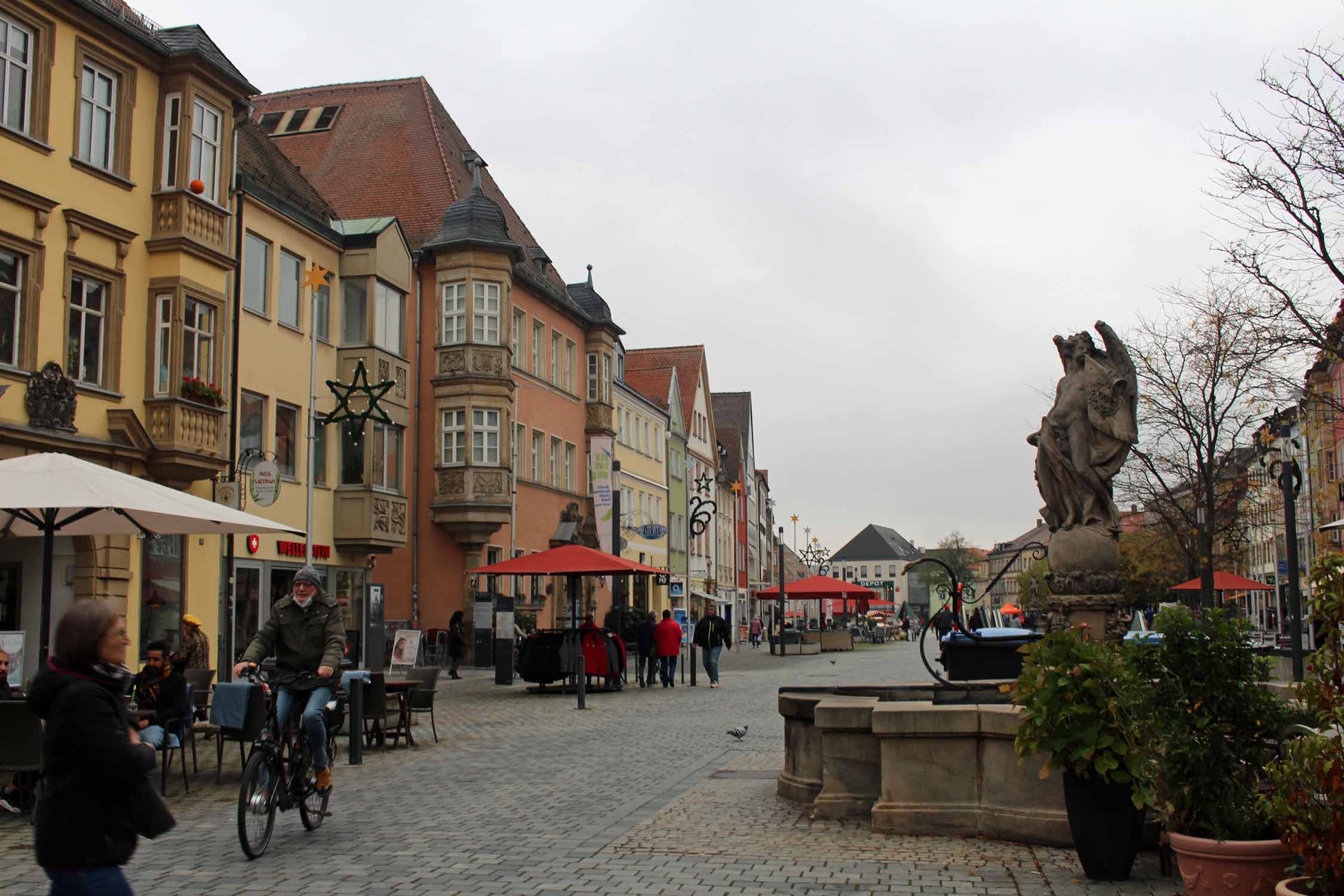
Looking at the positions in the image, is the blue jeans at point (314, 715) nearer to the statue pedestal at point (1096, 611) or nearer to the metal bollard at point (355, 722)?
the metal bollard at point (355, 722)

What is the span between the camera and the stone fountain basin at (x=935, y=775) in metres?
8.53

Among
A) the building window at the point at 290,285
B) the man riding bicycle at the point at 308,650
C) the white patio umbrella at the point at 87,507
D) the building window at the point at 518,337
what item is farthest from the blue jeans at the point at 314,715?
the building window at the point at 518,337

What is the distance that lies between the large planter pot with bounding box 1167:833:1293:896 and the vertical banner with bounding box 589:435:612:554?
117 ft

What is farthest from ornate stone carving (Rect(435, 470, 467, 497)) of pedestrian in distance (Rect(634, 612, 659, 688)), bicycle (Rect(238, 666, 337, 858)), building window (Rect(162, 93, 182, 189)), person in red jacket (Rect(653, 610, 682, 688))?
bicycle (Rect(238, 666, 337, 858))

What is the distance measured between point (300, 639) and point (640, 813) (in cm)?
280

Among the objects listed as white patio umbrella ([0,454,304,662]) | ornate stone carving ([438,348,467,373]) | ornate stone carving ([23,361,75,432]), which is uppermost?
ornate stone carving ([438,348,467,373])

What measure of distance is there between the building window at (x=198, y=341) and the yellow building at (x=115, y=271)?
0.11 feet

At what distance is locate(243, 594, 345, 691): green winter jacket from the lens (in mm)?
9398

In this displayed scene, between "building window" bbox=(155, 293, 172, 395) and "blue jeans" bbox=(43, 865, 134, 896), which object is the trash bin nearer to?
"blue jeans" bbox=(43, 865, 134, 896)

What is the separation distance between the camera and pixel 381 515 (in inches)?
1292

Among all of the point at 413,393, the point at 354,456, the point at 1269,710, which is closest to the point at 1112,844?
the point at 1269,710

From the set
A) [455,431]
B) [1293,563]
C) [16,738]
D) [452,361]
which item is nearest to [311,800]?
[16,738]

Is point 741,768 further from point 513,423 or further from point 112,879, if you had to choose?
point 513,423

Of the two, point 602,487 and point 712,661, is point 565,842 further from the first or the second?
point 602,487
